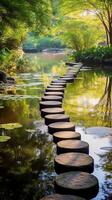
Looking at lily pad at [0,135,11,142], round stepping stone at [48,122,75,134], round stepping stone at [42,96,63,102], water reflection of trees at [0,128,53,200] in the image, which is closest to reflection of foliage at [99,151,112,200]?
water reflection of trees at [0,128,53,200]

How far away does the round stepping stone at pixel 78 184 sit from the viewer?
4152 mm

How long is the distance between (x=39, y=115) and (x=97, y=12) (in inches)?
819

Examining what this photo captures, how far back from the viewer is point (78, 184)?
167 inches

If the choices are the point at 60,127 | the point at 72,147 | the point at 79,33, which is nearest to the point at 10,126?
the point at 60,127

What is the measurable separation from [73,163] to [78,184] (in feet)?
2.08

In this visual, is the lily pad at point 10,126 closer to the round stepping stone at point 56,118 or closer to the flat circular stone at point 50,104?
the round stepping stone at point 56,118

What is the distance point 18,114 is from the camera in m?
8.82

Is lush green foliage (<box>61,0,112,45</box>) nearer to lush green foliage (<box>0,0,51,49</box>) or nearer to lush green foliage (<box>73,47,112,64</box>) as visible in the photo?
→ lush green foliage (<box>73,47,112,64</box>)

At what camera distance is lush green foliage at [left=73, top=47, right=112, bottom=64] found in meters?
24.0

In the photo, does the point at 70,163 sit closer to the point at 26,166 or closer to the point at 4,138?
the point at 26,166

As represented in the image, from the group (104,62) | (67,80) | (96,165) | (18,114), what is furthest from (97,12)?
(96,165)

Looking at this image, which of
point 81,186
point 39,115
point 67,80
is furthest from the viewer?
point 67,80

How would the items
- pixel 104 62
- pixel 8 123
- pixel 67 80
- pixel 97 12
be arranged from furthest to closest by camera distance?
pixel 97 12, pixel 104 62, pixel 67 80, pixel 8 123

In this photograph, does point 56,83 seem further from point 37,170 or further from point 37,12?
point 37,170
